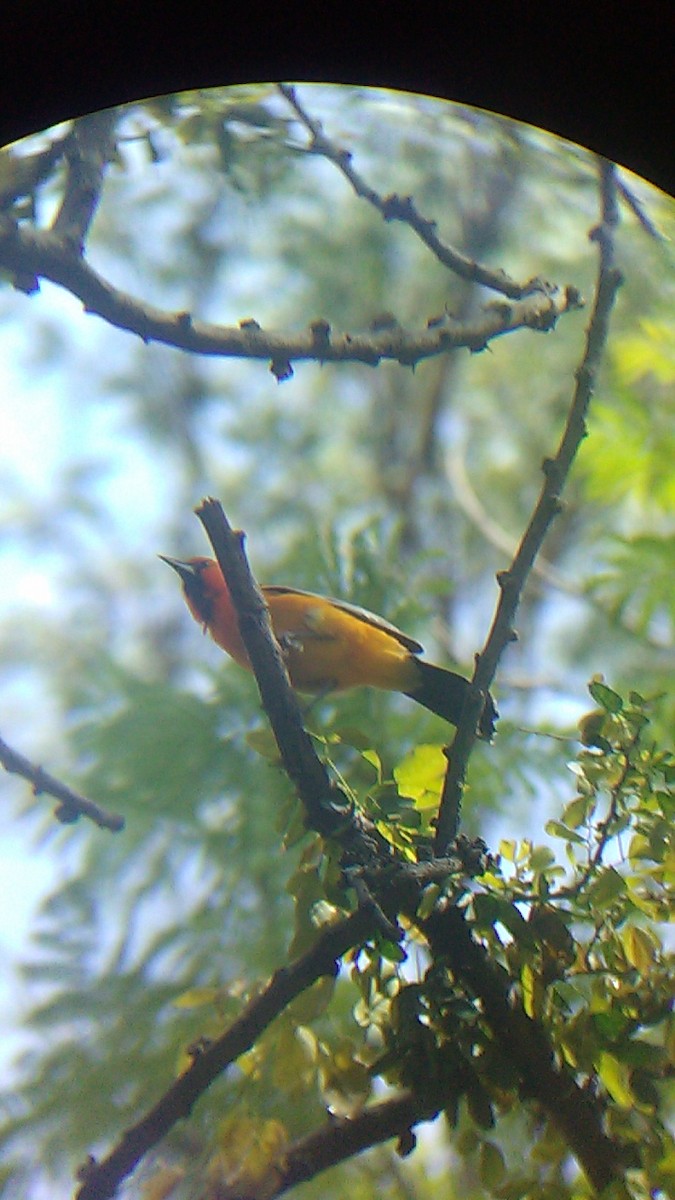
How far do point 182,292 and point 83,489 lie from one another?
187 millimetres

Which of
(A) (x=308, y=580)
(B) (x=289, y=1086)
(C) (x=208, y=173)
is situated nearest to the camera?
(B) (x=289, y=1086)

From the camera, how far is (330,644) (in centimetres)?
85

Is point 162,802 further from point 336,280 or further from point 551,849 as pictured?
point 336,280

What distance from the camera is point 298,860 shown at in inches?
31.6

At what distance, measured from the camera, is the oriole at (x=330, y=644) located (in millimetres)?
839

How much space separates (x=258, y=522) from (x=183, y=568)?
7cm

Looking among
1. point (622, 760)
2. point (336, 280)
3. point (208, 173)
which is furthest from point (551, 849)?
point (208, 173)

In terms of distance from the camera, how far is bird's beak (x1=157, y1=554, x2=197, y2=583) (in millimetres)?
847

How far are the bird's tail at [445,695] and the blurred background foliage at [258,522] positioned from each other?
13mm

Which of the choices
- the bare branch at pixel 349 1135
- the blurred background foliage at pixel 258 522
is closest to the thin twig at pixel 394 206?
the blurred background foliage at pixel 258 522

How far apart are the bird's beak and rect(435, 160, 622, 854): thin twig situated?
0.24 m

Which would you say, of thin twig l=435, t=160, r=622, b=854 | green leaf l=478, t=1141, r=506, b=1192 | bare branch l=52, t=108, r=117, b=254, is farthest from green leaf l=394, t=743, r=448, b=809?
bare branch l=52, t=108, r=117, b=254

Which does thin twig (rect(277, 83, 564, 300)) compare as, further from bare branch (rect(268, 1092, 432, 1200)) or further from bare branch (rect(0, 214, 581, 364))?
bare branch (rect(268, 1092, 432, 1200))

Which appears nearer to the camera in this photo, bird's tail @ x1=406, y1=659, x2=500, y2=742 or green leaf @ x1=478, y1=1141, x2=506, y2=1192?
green leaf @ x1=478, y1=1141, x2=506, y2=1192
